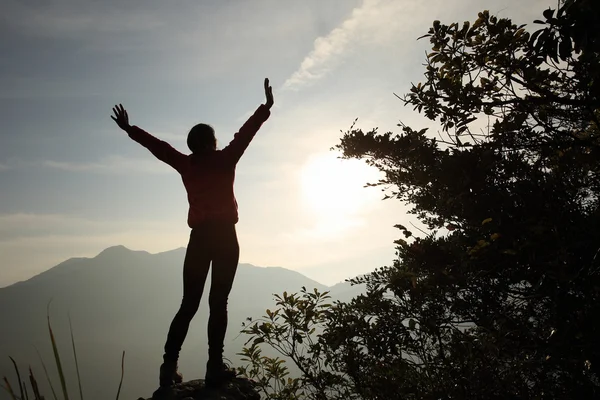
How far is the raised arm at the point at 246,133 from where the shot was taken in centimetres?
398

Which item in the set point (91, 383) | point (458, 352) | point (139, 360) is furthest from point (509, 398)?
point (139, 360)

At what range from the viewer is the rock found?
363 centimetres

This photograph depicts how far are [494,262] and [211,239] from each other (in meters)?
3.10

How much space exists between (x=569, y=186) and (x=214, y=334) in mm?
3977

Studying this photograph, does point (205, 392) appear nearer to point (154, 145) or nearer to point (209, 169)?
point (209, 169)

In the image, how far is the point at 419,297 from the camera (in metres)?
4.11

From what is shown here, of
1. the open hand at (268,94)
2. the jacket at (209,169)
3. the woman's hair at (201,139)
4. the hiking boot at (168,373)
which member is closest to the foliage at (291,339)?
the hiking boot at (168,373)

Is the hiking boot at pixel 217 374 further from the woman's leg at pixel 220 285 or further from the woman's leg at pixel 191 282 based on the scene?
the woman's leg at pixel 191 282

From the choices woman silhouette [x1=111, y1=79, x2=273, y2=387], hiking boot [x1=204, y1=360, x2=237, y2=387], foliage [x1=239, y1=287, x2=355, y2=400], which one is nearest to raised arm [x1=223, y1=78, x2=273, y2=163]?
woman silhouette [x1=111, y1=79, x2=273, y2=387]

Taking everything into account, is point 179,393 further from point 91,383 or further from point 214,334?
point 91,383

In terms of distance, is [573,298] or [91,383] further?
[91,383]

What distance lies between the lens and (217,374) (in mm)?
3883

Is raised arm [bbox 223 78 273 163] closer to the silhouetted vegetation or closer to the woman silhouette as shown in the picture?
the woman silhouette

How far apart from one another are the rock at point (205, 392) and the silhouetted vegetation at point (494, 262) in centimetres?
51
